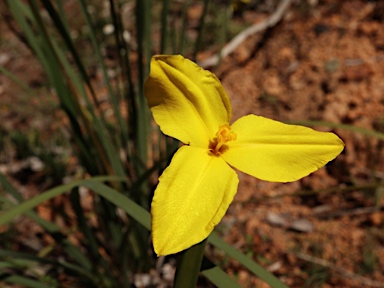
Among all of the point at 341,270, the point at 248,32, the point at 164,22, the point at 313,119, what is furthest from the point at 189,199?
the point at 248,32

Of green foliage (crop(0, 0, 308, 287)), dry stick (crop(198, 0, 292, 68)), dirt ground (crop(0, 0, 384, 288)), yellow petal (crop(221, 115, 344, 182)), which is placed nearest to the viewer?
yellow petal (crop(221, 115, 344, 182))

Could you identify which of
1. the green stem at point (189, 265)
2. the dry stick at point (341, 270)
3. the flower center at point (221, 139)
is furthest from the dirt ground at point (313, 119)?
the green stem at point (189, 265)

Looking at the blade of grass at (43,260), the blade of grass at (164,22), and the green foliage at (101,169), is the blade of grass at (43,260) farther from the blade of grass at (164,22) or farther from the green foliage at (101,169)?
the blade of grass at (164,22)

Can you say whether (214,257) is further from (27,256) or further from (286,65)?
(286,65)

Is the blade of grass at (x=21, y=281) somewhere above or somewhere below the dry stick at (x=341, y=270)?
above

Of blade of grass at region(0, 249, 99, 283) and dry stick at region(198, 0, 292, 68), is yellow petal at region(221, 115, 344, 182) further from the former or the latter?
dry stick at region(198, 0, 292, 68)

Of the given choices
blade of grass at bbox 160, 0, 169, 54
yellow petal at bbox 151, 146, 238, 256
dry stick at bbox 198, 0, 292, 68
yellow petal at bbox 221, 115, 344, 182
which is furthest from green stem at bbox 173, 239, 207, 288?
dry stick at bbox 198, 0, 292, 68

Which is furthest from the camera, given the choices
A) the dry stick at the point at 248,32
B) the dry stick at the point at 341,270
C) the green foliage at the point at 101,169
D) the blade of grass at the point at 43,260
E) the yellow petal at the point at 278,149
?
the dry stick at the point at 248,32
